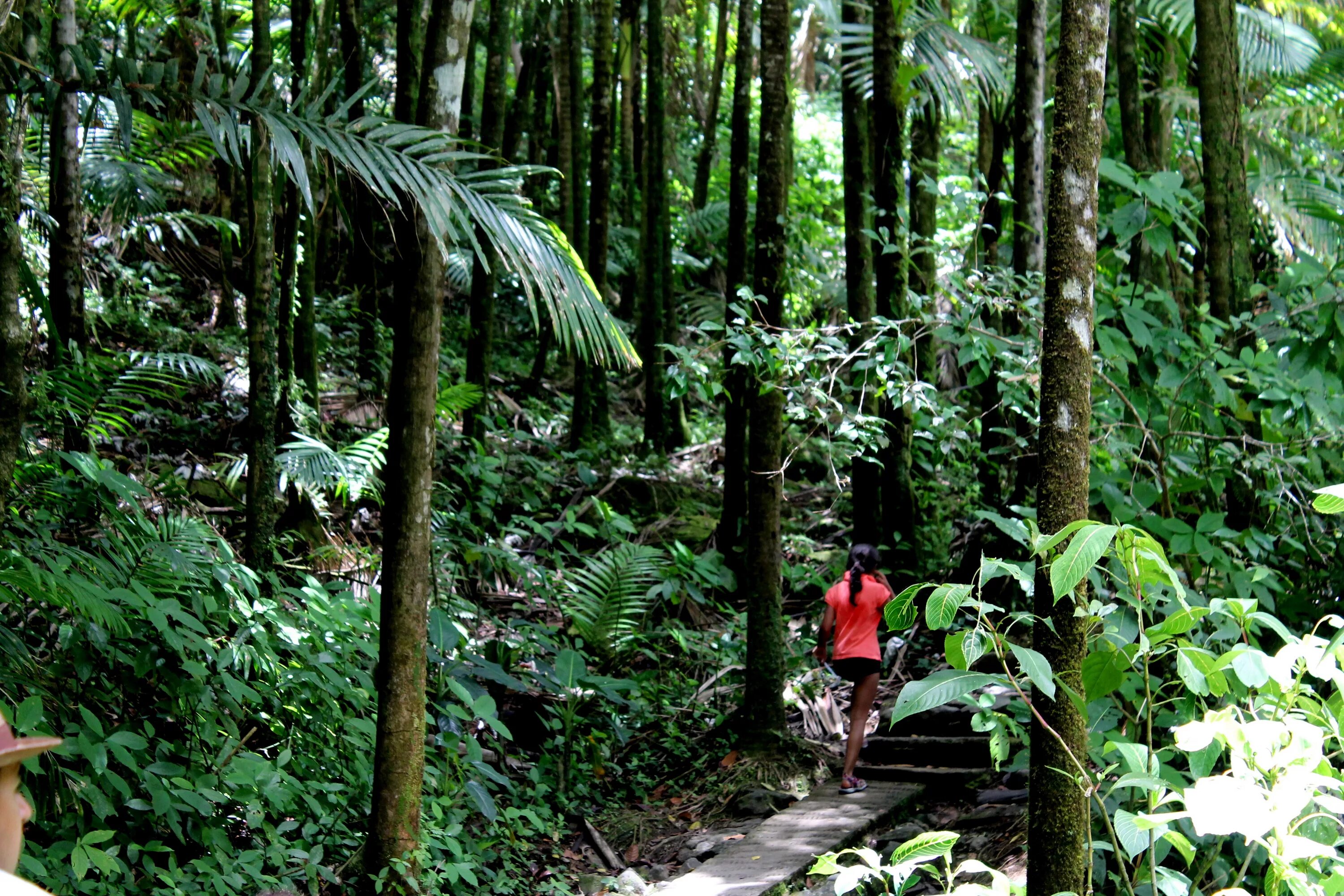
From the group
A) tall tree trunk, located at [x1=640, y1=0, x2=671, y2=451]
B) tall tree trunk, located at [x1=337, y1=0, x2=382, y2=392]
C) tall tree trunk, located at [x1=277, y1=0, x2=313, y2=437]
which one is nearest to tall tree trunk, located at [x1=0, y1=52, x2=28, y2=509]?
tall tree trunk, located at [x1=337, y1=0, x2=382, y2=392]

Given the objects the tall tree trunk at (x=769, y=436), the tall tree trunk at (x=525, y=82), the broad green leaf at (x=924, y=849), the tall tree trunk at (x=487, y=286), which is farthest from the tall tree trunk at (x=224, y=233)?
the broad green leaf at (x=924, y=849)

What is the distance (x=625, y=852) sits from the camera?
5.89 m

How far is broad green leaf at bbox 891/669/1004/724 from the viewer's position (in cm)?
245

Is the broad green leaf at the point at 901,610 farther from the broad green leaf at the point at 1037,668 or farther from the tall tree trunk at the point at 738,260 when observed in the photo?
the tall tree trunk at the point at 738,260

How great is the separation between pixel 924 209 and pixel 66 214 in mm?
6985

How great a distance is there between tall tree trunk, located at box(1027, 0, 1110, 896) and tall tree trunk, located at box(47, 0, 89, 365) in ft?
14.8

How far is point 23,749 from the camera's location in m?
0.77

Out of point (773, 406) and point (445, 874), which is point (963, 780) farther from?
point (445, 874)

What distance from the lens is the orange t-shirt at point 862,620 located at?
675cm

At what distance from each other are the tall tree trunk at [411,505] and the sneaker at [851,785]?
2.93 m

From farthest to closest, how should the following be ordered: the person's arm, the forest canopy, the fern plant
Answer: the fern plant, the person's arm, the forest canopy

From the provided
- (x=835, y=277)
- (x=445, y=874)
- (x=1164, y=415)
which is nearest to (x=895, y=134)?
(x=1164, y=415)

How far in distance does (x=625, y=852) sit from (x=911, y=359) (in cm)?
477

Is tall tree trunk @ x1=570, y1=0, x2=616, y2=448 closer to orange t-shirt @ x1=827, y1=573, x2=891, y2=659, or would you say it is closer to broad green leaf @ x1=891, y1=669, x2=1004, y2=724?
orange t-shirt @ x1=827, y1=573, x2=891, y2=659
